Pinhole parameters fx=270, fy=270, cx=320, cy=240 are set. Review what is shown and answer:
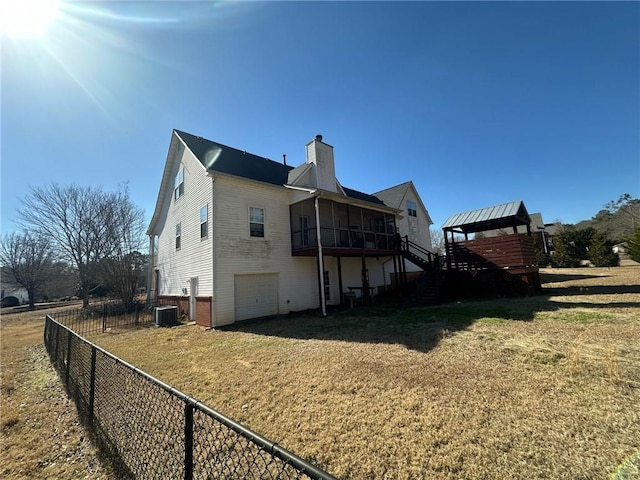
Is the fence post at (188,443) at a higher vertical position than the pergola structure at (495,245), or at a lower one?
lower

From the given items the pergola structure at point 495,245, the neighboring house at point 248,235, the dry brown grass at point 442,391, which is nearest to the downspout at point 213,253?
the neighboring house at point 248,235

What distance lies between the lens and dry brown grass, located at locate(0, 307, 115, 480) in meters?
3.26

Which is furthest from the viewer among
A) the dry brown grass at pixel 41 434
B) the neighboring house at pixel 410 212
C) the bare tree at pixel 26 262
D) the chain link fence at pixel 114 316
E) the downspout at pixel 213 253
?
the bare tree at pixel 26 262

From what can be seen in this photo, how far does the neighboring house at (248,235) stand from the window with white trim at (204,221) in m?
0.05

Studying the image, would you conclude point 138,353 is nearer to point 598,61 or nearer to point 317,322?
point 317,322

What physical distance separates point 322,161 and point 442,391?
13.4 metres

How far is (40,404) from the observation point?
5145mm

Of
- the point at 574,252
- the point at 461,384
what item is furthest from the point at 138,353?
the point at 574,252

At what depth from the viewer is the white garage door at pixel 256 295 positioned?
12359mm

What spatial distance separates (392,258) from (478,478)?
56.8 ft

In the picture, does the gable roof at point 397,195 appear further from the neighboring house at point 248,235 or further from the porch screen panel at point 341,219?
the porch screen panel at point 341,219

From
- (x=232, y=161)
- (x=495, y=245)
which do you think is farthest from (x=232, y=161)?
(x=495, y=245)

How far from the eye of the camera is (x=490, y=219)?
49.1 feet

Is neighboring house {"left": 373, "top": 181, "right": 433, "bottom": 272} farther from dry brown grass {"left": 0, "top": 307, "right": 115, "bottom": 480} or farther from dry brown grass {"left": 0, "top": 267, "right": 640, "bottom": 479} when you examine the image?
dry brown grass {"left": 0, "top": 307, "right": 115, "bottom": 480}
